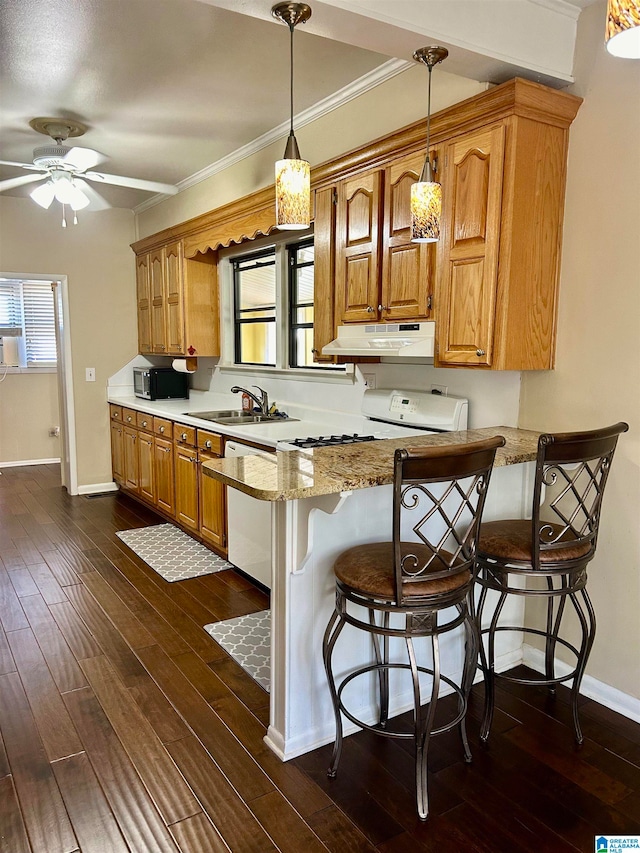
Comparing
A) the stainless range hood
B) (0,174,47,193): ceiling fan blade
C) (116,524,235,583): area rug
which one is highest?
(0,174,47,193): ceiling fan blade

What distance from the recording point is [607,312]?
224cm

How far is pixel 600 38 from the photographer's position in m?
2.19

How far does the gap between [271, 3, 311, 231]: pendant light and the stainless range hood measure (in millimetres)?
910

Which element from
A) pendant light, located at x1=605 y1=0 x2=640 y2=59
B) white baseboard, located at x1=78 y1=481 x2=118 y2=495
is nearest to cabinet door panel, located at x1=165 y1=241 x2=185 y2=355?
white baseboard, located at x1=78 y1=481 x2=118 y2=495

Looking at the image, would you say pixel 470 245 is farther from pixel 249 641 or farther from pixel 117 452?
pixel 117 452

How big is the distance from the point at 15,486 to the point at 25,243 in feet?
7.59

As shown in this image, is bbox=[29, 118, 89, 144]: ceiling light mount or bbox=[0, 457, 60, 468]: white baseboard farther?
bbox=[0, 457, 60, 468]: white baseboard

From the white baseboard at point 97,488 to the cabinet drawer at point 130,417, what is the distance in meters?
0.78

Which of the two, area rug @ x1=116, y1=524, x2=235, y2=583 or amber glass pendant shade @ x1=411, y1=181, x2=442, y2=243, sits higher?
amber glass pendant shade @ x1=411, y1=181, x2=442, y2=243

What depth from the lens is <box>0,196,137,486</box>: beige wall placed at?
513 centimetres

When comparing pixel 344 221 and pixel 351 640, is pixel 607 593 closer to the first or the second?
pixel 351 640

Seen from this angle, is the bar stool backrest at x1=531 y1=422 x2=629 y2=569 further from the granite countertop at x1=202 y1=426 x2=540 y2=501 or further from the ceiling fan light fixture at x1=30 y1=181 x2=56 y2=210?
the ceiling fan light fixture at x1=30 y1=181 x2=56 y2=210

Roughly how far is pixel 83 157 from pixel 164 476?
2243mm

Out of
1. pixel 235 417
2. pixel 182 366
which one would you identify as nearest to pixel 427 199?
pixel 235 417
